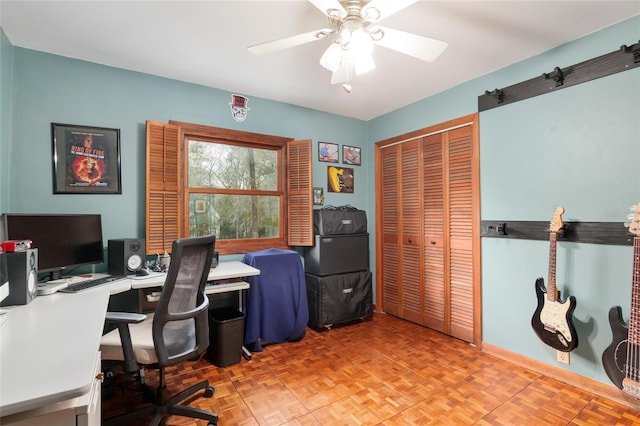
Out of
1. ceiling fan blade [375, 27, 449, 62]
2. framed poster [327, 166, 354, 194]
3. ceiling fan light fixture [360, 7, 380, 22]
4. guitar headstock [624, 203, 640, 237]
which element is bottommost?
guitar headstock [624, 203, 640, 237]

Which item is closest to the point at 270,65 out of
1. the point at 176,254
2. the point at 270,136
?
the point at 270,136

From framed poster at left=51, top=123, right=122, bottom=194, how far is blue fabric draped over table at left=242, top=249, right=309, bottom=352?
4.52ft

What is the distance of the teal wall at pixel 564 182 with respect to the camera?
196 centimetres

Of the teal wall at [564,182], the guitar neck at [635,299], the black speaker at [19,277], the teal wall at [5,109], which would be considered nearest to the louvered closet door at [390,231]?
the teal wall at [564,182]

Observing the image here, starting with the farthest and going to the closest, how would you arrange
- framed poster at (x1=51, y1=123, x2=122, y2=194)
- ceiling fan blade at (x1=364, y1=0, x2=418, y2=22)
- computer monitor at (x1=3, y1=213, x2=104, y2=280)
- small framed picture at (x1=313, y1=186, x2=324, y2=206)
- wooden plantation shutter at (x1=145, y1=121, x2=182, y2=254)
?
1. small framed picture at (x1=313, y1=186, x2=324, y2=206)
2. wooden plantation shutter at (x1=145, y1=121, x2=182, y2=254)
3. framed poster at (x1=51, y1=123, x2=122, y2=194)
4. computer monitor at (x1=3, y1=213, x2=104, y2=280)
5. ceiling fan blade at (x1=364, y1=0, x2=418, y2=22)

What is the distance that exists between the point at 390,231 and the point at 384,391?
6.48 feet

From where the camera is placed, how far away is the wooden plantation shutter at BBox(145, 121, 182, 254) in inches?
102

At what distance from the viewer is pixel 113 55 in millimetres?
2377

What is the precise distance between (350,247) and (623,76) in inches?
99.7

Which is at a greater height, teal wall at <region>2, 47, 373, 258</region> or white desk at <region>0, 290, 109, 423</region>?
teal wall at <region>2, 47, 373, 258</region>

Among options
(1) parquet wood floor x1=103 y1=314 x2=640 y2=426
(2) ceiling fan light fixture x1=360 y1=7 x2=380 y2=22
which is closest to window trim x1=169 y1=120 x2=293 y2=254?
(1) parquet wood floor x1=103 y1=314 x2=640 y2=426

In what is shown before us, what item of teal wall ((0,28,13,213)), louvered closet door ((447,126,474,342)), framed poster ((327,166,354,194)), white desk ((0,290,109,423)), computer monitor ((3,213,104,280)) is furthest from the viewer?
framed poster ((327,166,354,194))

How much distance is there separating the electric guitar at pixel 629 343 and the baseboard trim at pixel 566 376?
0.53 feet

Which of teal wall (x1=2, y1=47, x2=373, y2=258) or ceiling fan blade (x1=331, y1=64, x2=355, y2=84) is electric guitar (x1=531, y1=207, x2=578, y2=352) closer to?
ceiling fan blade (x1=331, y1=64, x2=355, y2=84)
